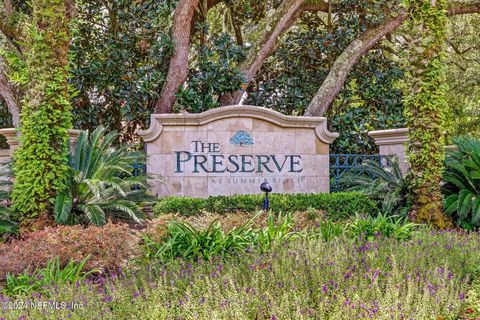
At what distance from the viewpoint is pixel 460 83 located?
58.3ft

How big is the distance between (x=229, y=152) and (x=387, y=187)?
9.74 ft

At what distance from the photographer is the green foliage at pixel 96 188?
7.42 m

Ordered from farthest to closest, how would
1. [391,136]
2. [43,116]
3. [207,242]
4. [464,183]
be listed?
1. [391,136]
2. [464,183]
3. [43,116]
4. [207,242]

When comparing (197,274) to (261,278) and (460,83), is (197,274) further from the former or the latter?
(460,83)

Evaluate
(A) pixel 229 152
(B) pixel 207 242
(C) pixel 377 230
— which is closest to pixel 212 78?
(A) pixel 229 152

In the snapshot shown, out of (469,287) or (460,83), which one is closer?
(469,287)

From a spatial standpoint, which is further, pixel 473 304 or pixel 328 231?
pixel 328 231

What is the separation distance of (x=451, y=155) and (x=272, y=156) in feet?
10.8

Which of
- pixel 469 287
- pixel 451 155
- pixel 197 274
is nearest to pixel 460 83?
pixel 451 155

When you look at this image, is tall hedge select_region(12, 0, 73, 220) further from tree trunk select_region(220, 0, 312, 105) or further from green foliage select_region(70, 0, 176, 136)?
tree trunk select_region(220, 0, 312, 105)

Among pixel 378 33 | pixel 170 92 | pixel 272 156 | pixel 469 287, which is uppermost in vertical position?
pixel 378 33

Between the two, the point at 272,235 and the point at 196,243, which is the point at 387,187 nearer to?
the point at 272,235

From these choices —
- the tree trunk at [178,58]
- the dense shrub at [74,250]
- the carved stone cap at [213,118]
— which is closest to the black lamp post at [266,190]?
the carved stone cap at [213,118]

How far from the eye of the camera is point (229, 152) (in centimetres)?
997
